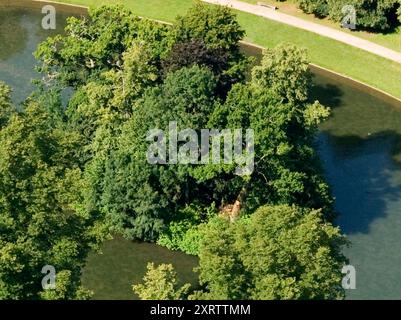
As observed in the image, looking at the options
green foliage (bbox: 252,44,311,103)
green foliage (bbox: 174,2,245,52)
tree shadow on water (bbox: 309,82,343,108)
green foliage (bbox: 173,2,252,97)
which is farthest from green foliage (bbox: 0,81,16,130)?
tree shadow on water (bbox: 309,82,343,108)

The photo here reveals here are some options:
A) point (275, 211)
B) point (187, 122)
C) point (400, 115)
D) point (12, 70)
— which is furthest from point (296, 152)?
point (12, 70)

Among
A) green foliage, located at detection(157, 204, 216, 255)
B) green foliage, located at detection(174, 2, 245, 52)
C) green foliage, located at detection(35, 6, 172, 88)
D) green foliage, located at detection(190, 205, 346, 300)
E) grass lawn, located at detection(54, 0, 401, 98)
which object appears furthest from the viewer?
grass lawn, located at detection(54, 0, 401, 98)

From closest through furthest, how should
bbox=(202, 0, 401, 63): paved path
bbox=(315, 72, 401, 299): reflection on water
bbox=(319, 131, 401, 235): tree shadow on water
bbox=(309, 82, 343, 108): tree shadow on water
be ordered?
bbox=(315, 72, 401, 299): reflection on water → bbox=(319, 131, 401, 235): tree shadow on water → bbox=(309, 82, 343, 108): tree shadow on water → bbox=(202, 0, 401, 63): paved path

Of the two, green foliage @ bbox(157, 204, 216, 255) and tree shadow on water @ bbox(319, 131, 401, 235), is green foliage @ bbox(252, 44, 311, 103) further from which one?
green foliage @ bbox(157, 204, 216, 255)

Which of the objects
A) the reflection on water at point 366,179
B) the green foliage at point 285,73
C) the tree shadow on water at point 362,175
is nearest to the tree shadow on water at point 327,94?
the reflection on water at point 366,179

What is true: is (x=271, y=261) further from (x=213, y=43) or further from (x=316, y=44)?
(x=316, y=44)
